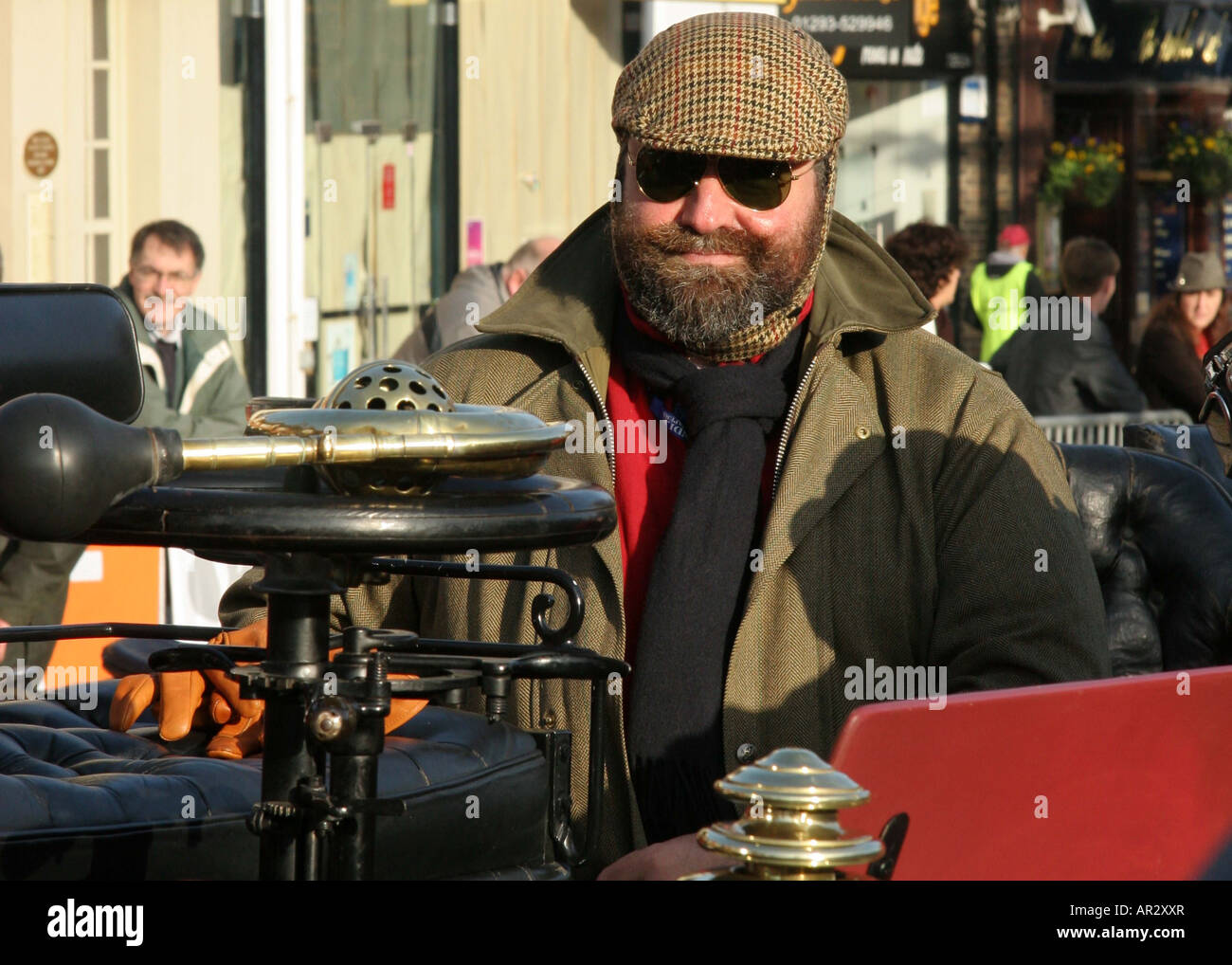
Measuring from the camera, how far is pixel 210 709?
1.82 meters

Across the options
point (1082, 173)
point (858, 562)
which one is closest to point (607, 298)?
point (858, 562)

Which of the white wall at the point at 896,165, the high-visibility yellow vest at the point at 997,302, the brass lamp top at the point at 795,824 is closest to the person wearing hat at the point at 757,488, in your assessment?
the brass lamp top at the point at 795,824

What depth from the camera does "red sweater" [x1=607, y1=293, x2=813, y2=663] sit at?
2666mm

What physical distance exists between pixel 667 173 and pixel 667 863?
1.50 m

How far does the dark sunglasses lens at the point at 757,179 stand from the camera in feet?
8.55

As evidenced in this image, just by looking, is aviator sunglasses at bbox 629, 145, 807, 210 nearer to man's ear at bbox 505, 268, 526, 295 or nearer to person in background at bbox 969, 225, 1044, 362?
man's ear at bbox 505, 268, 526, 295

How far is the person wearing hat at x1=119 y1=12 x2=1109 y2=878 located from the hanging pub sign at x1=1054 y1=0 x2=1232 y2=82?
1113 cm

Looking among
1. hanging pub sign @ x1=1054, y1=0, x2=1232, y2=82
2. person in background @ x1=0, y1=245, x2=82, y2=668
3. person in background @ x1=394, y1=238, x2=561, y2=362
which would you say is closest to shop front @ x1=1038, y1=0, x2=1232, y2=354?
hanging pub sign @ x1=1054, y1=0, x2=1232, y2=82

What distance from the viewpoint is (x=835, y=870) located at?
120 centimetres

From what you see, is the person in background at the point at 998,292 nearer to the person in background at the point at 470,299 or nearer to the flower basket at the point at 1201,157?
the person in background at the point at 470,299

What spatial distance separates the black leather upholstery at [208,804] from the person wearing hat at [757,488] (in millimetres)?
729
